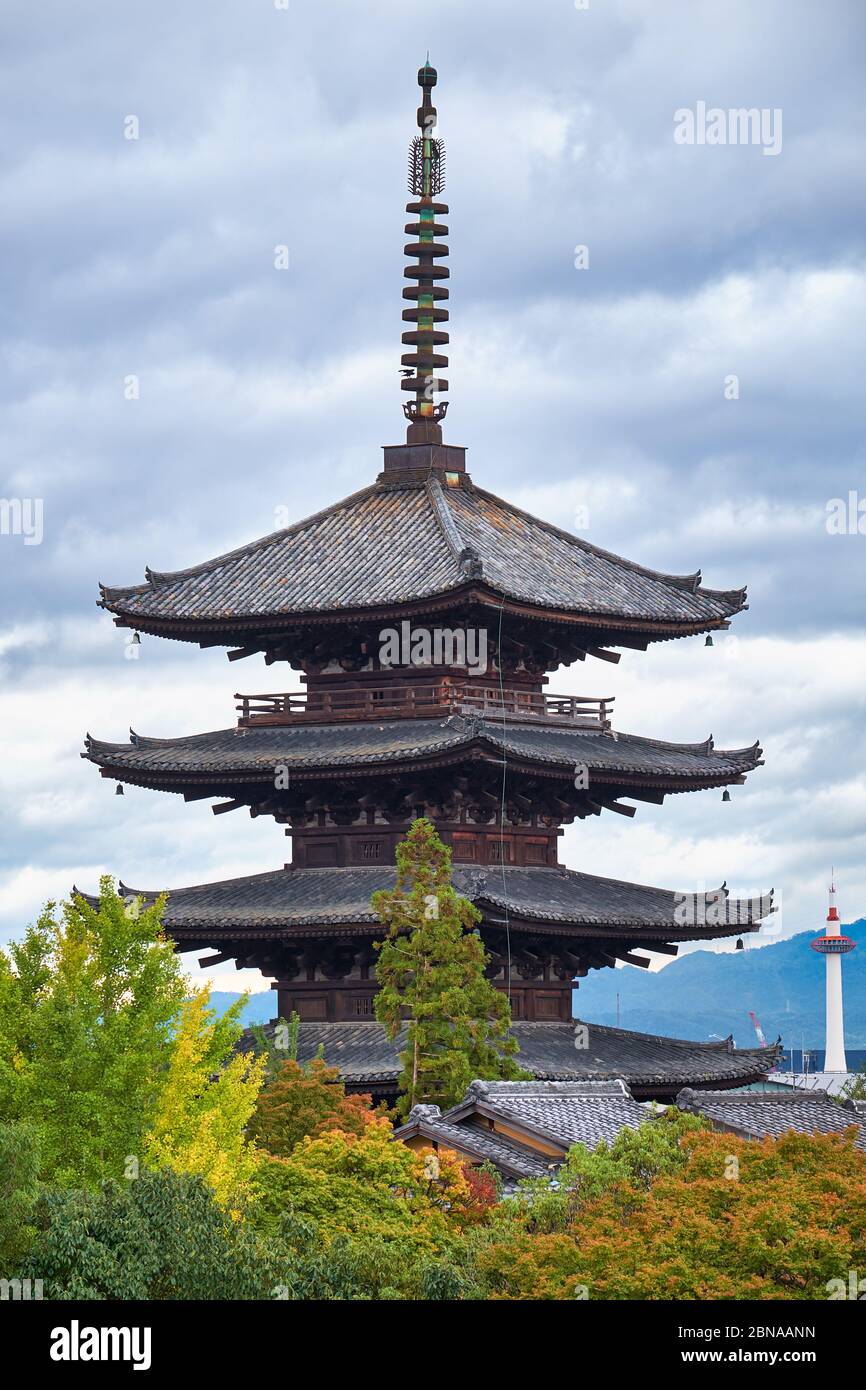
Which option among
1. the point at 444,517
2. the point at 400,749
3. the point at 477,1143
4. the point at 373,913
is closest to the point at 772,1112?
the point at 477,1143

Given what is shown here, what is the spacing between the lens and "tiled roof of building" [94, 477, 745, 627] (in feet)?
203

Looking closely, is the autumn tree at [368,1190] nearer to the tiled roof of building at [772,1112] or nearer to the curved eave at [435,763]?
the tiled roof of building at [772,1112]

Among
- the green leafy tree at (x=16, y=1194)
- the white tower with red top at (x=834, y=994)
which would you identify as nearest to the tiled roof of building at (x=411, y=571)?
the green leafy tree at (x=16, y=1194)

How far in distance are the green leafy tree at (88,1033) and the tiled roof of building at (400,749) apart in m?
15.2

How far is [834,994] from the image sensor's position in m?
173

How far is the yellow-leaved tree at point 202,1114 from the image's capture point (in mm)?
41375

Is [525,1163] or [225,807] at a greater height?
[225,807]

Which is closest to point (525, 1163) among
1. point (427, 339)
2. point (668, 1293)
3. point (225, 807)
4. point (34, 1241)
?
point (668, 1293)

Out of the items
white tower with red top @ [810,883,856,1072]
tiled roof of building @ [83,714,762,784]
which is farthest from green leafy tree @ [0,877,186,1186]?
white tower with red top @ [810,883,856,1072]

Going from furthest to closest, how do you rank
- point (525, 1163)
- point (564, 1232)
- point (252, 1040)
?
1. point (252, 1040)
2. point (525, 1163)
3. point (564, 1232)

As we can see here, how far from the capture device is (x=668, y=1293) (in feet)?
117

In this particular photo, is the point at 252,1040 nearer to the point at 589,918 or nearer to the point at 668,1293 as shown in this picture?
the point at 589,918

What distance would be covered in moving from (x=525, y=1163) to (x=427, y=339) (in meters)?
26.2

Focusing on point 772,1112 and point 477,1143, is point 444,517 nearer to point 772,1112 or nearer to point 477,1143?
point 772,1112
